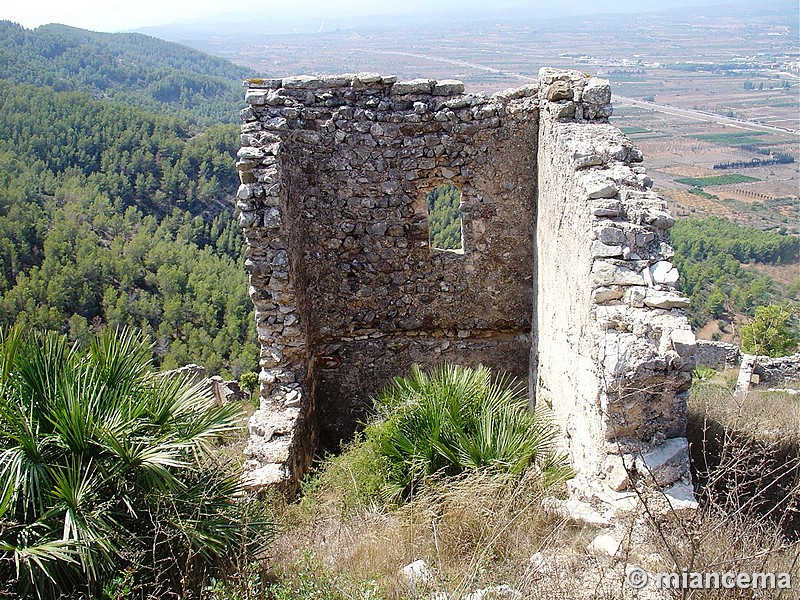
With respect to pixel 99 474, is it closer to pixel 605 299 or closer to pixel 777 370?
pixel 605 299

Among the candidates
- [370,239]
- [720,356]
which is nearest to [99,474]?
[370,239]

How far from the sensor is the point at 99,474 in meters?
3.09

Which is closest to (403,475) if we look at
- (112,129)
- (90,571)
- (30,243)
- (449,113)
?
(90,571)

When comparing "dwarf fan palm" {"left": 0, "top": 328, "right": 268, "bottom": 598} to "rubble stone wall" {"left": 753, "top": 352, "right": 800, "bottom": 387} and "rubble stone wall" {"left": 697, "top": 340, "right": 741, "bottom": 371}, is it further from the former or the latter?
"rubble stone wall" {"left": 697, "top": 340, "right": 741, "bottom": 371}

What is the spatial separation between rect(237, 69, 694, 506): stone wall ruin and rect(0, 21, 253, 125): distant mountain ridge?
6516 cm

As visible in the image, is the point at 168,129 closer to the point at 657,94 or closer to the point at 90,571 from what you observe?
→ the point at 90,571

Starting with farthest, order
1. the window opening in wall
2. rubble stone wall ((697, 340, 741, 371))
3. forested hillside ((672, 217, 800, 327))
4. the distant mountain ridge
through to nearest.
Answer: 1. the distant mountain ridge
2. forested hillside ((672, 217, 800, 327))
3. the window opening in wall
4. rubble stone wall ((697, 340, 741, 371))

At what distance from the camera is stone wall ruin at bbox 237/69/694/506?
189 inches

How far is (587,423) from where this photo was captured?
4.13 m

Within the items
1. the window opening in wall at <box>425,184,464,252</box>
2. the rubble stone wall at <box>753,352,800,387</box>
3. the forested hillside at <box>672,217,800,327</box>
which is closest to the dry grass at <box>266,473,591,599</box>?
the rubble stone wall at <box>753,352,800,387</box>

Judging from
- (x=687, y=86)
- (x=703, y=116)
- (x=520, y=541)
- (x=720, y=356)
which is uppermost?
(x=687, y=86)

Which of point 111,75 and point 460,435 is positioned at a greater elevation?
point 111,75

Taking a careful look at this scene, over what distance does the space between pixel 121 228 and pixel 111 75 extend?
53.1 metres

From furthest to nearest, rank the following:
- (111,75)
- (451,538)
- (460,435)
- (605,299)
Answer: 1. (111,75)
2. (460,435)
3. (605,299)
4. (451,538)
